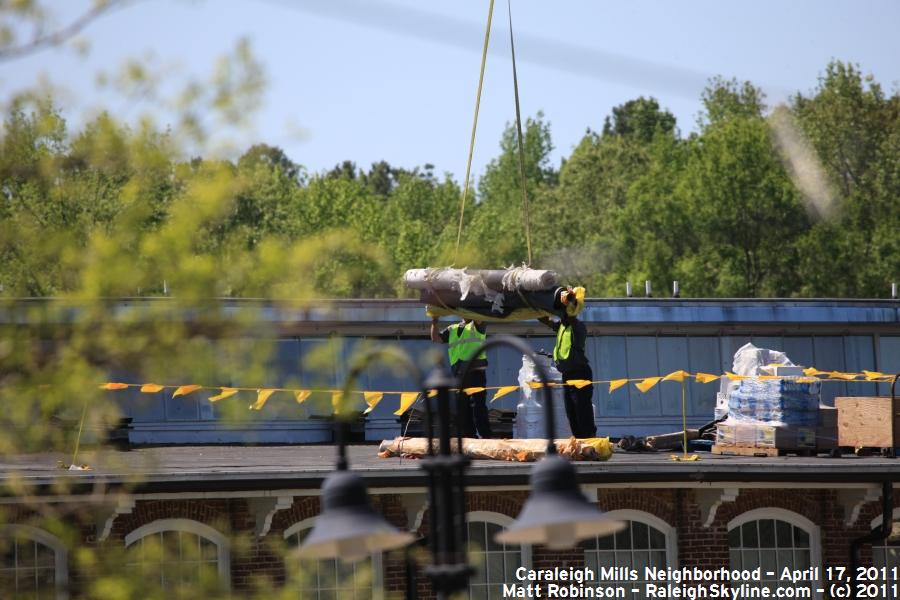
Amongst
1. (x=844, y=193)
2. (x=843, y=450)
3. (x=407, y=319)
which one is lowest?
(x=843, y=450)

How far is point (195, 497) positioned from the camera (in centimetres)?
1571

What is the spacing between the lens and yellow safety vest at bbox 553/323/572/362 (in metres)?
18.0

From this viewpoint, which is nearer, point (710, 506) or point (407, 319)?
point (710, 506)

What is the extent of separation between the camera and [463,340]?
64.0 ft

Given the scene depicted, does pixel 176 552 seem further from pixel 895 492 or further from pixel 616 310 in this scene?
pixel 616 310

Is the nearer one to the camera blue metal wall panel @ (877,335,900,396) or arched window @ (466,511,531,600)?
arched window @ (466,511,531,600)

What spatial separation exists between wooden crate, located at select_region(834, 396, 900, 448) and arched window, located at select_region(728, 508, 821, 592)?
1.26 metres

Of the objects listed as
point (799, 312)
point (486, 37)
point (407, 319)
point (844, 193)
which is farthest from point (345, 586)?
point (844, 193)

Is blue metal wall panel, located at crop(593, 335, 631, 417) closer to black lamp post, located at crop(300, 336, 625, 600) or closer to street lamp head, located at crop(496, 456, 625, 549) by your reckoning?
black lamp post, located at crop(300, 336, 625, 600)

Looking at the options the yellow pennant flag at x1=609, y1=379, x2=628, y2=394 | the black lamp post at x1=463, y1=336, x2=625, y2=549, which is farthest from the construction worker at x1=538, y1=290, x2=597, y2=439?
the black lamp post at x1=463, y1=336, x2=625, y2=549

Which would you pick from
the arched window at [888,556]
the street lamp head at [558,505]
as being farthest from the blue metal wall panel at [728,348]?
the street lamp head at [558,505]

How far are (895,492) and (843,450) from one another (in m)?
1.02

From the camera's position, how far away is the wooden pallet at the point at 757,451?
59.8ft

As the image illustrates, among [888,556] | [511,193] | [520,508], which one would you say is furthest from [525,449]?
[511,193]
